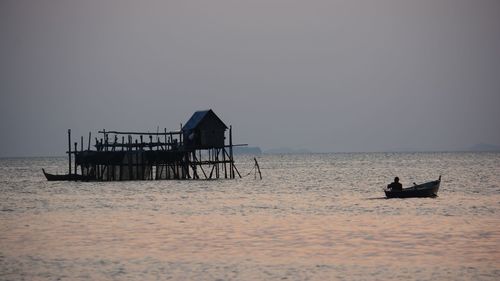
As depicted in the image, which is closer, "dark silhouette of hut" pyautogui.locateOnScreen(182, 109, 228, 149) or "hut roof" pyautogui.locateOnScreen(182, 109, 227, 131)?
"hut roof" pyautogui.locateOnScreen(182, 109, 227, 131)

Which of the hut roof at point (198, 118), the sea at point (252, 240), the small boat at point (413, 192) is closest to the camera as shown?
the sea at point (252, 240)

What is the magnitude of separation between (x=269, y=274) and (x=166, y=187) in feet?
145

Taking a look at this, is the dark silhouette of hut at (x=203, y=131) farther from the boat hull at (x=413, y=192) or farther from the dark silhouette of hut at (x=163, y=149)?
the boat hull at (x=413, y=192)

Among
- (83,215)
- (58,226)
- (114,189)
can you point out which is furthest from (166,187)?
(58,226)

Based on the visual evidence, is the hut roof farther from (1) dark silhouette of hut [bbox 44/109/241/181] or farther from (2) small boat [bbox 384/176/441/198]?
(2) small boat [bbox 384/176/441/198]

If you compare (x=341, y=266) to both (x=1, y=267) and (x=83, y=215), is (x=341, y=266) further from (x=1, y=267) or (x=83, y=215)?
(x=83, y=215)

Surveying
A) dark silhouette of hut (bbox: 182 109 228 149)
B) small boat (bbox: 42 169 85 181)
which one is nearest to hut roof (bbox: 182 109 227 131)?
dark silhouette of hut (bbox: 182 109 228 149)

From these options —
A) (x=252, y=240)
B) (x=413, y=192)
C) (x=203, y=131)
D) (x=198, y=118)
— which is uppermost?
(x=198, y=118)

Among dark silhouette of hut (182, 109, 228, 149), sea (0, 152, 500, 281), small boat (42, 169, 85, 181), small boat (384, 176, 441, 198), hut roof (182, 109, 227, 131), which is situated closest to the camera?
sea (0, 152, 500, 281)

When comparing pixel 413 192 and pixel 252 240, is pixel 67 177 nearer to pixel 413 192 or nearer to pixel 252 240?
pixel 413 192

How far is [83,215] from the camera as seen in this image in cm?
3769

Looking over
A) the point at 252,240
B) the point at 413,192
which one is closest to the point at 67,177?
the point at 413,192

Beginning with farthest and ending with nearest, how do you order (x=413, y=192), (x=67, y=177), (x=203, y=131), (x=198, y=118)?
(x=67, y=177)
(x=198, y=118)
(x=203, y=131)
(x=413, y=192)

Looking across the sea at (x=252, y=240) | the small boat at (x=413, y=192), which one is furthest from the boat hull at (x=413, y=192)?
the sea at (x=252, y=240)
